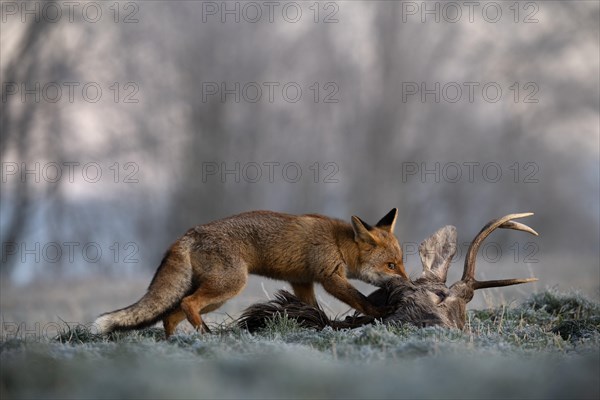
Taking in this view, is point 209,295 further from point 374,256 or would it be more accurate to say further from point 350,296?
point 374,256

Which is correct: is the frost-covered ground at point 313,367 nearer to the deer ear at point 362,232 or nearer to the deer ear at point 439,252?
the deer ear at point 439,252

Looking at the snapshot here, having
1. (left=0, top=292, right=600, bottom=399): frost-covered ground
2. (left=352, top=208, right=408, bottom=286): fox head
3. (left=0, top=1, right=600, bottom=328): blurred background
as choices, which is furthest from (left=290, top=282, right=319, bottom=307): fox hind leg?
(left=0, top=1, right=600, bottom=328): blurred background

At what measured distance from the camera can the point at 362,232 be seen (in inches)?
330

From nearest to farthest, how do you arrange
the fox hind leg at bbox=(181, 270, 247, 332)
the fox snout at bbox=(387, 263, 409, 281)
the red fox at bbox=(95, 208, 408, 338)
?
the fox hind leg at bbox=(181, 270, 247, 332) → the red fox at bbox=(95, 208, 408, 338) → the fox snout at bbox=(387, 263, 409, 281)

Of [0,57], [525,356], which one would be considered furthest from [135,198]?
[525,356]

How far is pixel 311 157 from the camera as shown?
125ft

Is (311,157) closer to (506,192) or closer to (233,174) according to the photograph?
(233,174)

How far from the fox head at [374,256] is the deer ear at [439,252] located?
684 mm

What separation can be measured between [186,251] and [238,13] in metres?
30.7

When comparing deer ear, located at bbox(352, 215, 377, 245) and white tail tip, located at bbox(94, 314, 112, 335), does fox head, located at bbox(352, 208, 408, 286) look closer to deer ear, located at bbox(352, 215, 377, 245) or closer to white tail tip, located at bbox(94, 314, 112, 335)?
deer ear, located at bbox(352, 215, 377, 245)

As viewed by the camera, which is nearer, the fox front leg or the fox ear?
the fox front leg

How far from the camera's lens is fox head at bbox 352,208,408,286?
8.34m

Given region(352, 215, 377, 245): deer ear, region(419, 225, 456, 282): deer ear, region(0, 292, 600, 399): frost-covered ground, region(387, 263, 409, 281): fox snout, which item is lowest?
region(0, 292, 600, 399): frost-covered ground

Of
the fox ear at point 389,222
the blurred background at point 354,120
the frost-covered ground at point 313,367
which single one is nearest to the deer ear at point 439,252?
the fox ear at point 389,222
